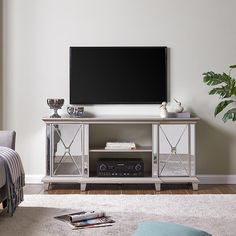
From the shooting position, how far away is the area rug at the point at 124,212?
3248 mm

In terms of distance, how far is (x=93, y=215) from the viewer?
135 inches

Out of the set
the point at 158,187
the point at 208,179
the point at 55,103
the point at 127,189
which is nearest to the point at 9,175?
the point at 55,103

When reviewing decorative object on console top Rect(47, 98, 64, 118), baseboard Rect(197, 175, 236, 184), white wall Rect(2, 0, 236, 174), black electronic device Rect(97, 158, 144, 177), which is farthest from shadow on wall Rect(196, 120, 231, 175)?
decorative object on console top Rect(47, 98, 64, 118)

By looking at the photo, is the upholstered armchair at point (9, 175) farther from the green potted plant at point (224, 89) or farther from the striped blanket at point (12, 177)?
the green potted plant at point (224, 89)

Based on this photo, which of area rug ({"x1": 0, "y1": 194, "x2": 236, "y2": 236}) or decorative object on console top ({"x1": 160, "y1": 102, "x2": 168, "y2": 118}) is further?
decorative object on console top ({"x1": 160, "y1": 102, "x2": 168, "y2": 118})

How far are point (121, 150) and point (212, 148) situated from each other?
45.4 inches

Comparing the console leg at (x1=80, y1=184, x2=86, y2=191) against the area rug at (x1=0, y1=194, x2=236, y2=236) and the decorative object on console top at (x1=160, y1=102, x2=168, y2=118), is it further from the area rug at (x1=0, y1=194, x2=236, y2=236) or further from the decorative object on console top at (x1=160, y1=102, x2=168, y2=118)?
the decorative object on console top at (x1=160, y1=102, x2=168, y2=118)

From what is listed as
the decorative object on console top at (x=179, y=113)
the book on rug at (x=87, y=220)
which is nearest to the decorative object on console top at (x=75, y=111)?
the decorative object on console top at (x=179, y=113)

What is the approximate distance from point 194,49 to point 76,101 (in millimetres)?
1514

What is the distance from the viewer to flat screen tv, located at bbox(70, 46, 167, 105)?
5.24 metres

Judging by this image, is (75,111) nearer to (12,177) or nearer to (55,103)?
(55,103)

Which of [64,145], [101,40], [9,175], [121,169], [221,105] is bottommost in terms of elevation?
[121,169]

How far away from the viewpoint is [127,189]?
4.92 m

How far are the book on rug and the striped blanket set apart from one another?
17.2 inches
